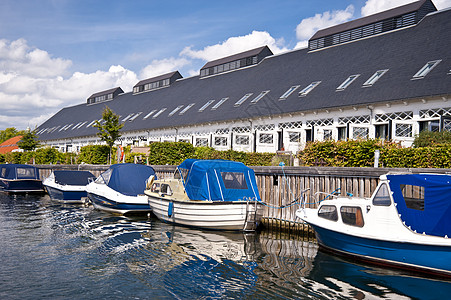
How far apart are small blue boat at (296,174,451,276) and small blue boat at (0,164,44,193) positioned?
85.6 ft

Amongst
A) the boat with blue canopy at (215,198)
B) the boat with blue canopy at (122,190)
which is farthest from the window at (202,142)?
the boat with blue canopy at (215,198)

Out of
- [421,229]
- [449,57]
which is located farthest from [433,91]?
[421,229]

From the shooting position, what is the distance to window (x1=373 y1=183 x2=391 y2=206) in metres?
10.9

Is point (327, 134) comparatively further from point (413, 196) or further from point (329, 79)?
point (413, 196)

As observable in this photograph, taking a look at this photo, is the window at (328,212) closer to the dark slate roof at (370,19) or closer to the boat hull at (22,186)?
the dark slate roof at (370,19)

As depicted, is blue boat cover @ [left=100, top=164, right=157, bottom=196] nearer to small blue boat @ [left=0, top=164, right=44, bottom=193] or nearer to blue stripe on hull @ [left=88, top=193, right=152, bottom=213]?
blue stripe on hull @ [left=88, top=193, right=152, bottom=213]

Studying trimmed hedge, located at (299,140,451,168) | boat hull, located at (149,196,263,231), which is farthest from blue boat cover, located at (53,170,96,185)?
trimmed hedge, located at (299,140,451,168)

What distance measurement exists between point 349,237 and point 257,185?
613 centimetres

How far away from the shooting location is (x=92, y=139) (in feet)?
151

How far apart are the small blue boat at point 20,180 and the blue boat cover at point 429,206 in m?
28.1

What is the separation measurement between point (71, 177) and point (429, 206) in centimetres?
2201

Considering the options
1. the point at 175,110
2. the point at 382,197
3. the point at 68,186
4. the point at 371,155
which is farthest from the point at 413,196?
the point at 175,110

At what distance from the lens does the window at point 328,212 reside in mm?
12020

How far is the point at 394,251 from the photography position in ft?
34.6
